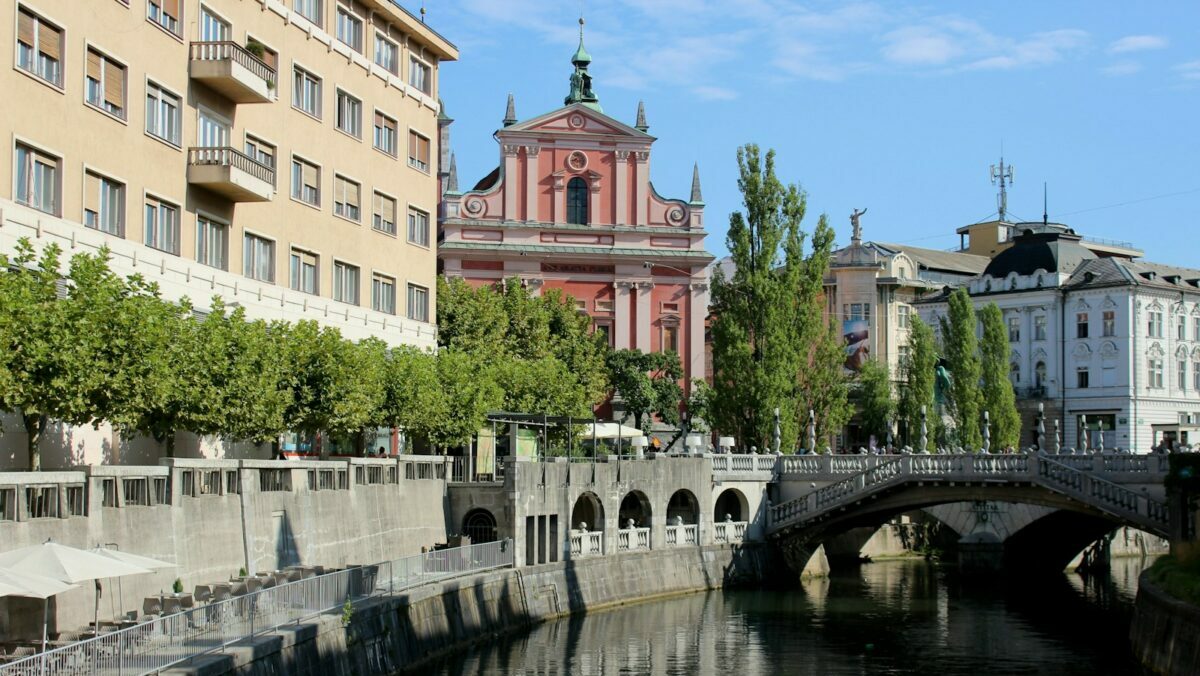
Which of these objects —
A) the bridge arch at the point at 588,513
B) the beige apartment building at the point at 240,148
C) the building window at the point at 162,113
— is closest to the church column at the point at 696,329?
the bridge arch at the point at 588,513

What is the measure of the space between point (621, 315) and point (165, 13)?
53.5 metres

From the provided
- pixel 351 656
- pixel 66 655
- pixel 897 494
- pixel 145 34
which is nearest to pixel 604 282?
pixel 897 494

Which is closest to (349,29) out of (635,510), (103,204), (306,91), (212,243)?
(306,91)

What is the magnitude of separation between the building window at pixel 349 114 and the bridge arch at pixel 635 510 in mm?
17370

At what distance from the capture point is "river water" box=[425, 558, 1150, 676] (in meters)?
44.7

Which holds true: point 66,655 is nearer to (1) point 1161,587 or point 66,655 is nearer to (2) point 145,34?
(2) point 145,34

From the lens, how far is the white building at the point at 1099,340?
350 ft

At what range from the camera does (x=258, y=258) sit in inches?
2009

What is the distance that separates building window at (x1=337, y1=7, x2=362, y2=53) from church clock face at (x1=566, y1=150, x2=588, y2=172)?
38727 mm

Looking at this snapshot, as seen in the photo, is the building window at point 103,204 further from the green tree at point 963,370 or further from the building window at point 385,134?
the green tree at point 963,370

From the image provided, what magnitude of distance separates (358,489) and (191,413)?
34.4ft

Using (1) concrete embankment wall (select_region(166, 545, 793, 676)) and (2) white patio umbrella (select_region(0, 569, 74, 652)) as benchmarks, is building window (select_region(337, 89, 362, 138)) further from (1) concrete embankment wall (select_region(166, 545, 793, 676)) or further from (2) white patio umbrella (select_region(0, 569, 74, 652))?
(2) white patio umbrella (select_region(0, 569, 74, 652))

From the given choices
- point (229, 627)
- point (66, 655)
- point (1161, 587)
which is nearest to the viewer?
point (66, 655)

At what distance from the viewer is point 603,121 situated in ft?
314
